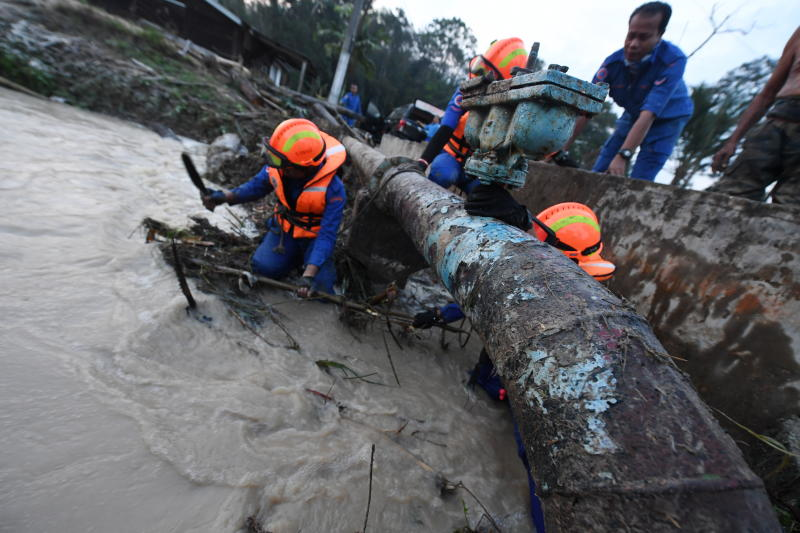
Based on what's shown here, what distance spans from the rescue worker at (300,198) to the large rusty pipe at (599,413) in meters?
1.93

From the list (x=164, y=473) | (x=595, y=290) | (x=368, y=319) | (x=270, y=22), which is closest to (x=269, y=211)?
(x=368, y=319)

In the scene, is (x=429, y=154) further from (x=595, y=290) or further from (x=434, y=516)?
(x=434, y=516)

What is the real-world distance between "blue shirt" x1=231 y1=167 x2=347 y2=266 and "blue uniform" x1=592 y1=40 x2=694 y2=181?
9.21ft

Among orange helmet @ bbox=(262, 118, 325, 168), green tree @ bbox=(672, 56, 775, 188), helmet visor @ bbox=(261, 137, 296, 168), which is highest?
→ green tree @ bbox=(672, 56, 775, 188)

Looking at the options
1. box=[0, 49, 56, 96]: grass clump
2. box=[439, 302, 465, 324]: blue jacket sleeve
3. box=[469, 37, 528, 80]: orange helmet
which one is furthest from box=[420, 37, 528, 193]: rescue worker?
box=[0, 49, 56, 96]: grass clump

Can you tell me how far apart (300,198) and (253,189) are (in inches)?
21.8

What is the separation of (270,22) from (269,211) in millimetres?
33217

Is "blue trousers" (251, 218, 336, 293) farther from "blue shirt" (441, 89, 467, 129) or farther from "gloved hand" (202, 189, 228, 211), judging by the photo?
"blue shirt" (441, 89, 467, 129)

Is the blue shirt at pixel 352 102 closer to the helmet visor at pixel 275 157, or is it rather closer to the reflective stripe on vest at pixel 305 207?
the reflective stripe on vest at pixel 305 207

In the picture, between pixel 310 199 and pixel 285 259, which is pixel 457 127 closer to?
pixel 310 199

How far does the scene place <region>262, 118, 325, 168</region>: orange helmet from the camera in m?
2.72

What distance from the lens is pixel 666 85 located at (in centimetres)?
307

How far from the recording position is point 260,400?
1.83 meters

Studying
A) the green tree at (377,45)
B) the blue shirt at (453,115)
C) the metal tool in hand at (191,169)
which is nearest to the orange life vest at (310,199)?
the metal tool in hand at (191,169)
